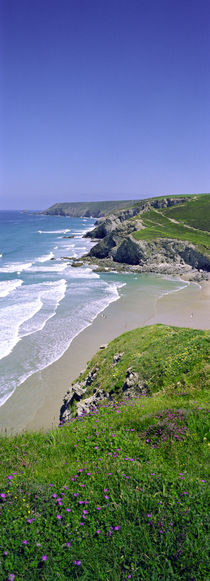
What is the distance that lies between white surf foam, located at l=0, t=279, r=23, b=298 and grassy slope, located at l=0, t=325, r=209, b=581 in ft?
126

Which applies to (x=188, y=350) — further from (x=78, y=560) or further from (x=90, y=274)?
(x=90, y=274)

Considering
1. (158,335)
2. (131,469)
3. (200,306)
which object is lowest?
(200,306)

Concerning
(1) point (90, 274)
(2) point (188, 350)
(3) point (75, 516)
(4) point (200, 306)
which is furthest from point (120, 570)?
(1) point (90, 274)

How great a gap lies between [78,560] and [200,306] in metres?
38.7

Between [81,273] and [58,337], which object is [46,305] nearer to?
[58,337]

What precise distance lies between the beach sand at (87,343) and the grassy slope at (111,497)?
6.21ft

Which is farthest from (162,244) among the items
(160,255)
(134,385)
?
(134,385)

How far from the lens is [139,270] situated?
218 feet

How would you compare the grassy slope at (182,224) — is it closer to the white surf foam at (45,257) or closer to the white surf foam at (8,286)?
the white surf foam at (45,257)

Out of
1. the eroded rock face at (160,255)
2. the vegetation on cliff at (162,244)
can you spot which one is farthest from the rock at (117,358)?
the vegetation on cliff at (162,244)

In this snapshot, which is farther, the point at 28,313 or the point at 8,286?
the point at 8,286

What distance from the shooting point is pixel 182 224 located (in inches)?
3834

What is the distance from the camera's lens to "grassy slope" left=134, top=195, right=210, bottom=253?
3093 inches

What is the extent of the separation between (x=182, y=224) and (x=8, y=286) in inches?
2644
